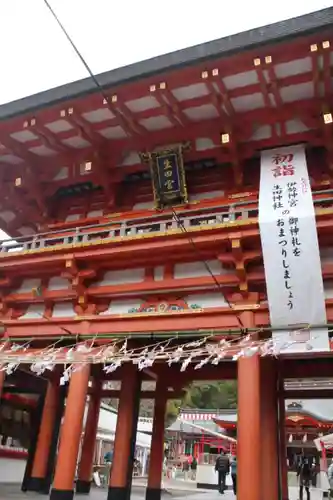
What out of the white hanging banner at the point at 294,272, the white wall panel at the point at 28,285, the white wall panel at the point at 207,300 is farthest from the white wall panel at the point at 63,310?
the white hanging banner at the point at 294,272

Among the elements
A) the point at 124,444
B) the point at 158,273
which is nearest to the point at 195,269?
the point at 158,273

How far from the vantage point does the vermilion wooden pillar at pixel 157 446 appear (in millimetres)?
11273

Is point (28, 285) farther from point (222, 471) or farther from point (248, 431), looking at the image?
point (222, 471)

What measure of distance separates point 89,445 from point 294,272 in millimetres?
8800

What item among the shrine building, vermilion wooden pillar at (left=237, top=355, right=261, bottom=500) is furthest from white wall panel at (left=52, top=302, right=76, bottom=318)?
vermilion wooden pillar at (left=237, top=355, right=261, bottom=500)

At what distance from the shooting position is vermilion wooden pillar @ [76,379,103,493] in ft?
40.7

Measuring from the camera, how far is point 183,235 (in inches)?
303

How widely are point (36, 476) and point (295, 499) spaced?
868 centimetres

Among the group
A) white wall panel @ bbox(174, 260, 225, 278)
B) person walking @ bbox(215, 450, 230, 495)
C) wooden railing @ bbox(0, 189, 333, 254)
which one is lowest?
person walking @ bbox(215, 450, 230, 495)

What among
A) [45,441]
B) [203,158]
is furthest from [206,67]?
[45,441]

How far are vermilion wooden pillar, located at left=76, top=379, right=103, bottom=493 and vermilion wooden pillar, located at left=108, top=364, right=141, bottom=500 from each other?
2601mm

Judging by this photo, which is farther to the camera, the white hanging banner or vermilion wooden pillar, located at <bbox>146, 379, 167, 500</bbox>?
vermilion wooden pillar, located at <bbox>146, 379, 167, 500</bbox>

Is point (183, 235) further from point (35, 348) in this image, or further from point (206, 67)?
point (35, 348)

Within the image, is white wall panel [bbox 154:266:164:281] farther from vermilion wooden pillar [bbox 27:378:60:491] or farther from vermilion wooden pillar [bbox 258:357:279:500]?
vermilion wooden pillar [bbox 27:378:60:491]
